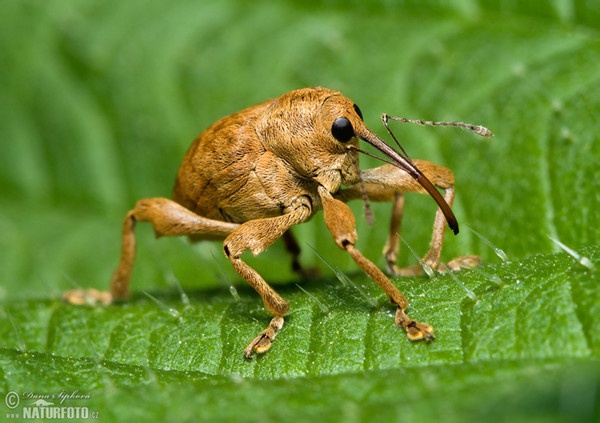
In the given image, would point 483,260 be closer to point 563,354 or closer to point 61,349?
point 563,354

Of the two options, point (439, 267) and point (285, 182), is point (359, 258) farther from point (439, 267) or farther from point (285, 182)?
point (285, 182)

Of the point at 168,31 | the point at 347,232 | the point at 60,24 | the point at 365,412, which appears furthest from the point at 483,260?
the point at 60,24

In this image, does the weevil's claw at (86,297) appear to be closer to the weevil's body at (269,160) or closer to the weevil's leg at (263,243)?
the weevil's body at (269,160)

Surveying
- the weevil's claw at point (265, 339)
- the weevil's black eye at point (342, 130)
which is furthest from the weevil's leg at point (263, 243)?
the weevil's black eye at point (342, 130)

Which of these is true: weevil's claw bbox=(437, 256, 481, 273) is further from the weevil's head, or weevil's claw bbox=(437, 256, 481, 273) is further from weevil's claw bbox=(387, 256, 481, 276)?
the weevil's head

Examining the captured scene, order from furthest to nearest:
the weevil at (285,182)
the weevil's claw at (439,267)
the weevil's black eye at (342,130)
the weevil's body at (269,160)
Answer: the weevil's body at (269,160)
the weevil's black eye at (342,130)
the weevil at (285,182)
the weevil's claw at (439,267)

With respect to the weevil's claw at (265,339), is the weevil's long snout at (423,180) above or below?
above

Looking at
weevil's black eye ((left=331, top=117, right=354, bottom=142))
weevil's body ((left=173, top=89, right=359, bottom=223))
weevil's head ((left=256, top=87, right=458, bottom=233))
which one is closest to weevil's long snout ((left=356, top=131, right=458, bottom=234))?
weevil's head ((left=256, top=87, right=458, bottom=233))
